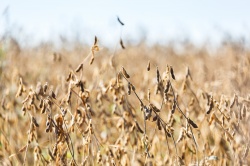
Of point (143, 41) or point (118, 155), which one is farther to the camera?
point (143, 41)

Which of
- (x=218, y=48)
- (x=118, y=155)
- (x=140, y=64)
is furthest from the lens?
(x=218, y=48)

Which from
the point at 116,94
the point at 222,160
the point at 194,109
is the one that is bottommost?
the point at 222,160

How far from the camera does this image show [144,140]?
1.58 meters

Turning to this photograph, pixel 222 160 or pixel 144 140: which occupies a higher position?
pixel 144 140

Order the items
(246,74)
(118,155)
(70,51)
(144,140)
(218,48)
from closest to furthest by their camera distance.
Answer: (144,140) → (118,155) → (246,74) → (70,51) → (218,48)

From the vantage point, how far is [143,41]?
8.68 metres

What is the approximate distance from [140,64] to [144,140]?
4.22 metres

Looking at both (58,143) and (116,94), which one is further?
(116,94)

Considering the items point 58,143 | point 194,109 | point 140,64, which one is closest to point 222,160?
point 194,109

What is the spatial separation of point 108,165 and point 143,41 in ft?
23.4

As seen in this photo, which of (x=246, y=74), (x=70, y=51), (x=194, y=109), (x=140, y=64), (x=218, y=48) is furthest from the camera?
(x=218, y=48)

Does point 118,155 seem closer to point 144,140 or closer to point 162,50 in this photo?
point 144,140

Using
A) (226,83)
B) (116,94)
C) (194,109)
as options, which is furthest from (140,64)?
(116,94)

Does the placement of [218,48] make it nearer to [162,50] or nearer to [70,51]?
[162,50]
